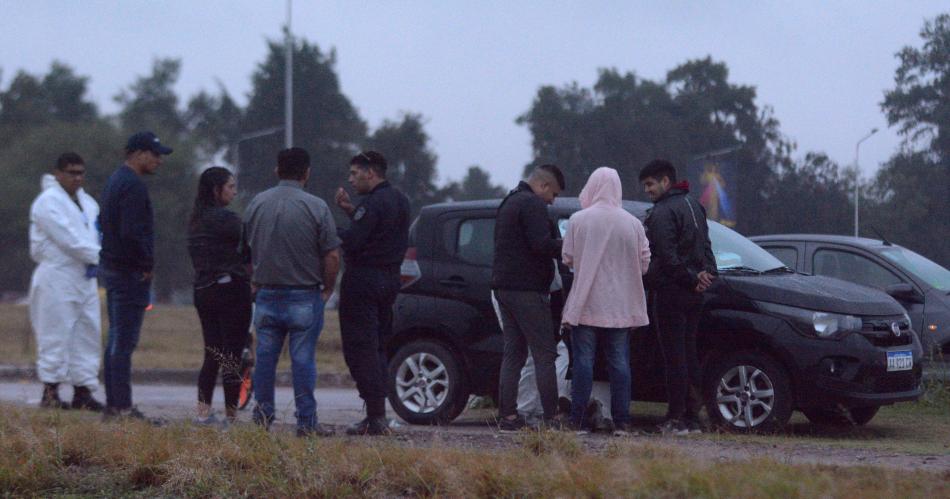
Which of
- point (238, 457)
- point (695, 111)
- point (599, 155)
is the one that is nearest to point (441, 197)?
point (695, 111)

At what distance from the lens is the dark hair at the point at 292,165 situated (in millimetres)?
7887

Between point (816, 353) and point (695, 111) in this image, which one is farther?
point (695, 111)

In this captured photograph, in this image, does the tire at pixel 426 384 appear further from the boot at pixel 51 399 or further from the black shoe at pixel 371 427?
the boot at pixel 51 399

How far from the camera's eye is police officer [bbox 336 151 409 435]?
26.0 feet

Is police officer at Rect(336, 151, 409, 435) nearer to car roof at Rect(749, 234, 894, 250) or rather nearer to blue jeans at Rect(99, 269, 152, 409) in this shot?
blue jeans at Rect(99, 269, 152, 409)

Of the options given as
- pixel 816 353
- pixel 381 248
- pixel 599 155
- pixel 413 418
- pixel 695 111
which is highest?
pixel 695 111

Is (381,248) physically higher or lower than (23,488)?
higher

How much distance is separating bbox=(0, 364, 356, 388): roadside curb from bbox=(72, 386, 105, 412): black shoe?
17.0ft

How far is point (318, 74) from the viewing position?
6044 cm

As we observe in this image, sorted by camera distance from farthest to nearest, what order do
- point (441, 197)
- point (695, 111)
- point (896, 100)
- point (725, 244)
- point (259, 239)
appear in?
1. point (441, 197)
2. point (695, 111)
3. point (896, 100)
4. point (725, 244)
5. point (259, 239)

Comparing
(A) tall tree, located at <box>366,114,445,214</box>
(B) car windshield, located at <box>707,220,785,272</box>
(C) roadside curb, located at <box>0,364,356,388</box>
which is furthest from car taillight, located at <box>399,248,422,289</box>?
(A) tall tree, located at <box>366,114,445,214</box>

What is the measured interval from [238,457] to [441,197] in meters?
52.8

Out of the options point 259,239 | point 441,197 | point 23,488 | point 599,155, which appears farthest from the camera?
point 441,197

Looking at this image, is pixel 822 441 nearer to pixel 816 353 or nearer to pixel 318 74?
pixel 816 353
